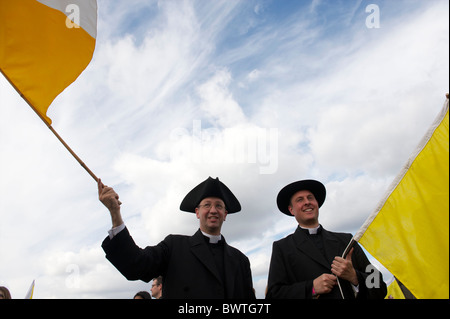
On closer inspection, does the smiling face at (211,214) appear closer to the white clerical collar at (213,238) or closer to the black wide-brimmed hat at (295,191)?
the white clerical collar at (213,238)

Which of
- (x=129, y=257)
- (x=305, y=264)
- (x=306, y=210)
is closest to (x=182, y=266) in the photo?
(x=129, y=257)

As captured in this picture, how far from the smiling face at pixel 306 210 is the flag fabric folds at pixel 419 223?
45.5 inches

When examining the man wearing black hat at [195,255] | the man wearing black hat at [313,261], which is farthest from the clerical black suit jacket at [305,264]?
the man wearing black hat at [195,255]

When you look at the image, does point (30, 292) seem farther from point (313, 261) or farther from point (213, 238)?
point (313, 261)

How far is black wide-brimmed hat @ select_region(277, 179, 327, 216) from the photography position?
5195mm

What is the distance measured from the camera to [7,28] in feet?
14.2

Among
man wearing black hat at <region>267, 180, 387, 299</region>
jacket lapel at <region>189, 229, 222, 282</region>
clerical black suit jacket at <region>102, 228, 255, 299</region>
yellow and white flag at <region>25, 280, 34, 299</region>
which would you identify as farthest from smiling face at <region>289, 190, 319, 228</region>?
yellow and white flag at <region>25, 280, 34, 299</region>

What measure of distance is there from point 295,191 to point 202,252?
1.68 m

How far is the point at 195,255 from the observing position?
4484 mm

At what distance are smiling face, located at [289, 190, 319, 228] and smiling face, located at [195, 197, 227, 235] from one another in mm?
1095

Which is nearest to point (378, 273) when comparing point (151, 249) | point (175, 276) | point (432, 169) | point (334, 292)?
point (334, 292)

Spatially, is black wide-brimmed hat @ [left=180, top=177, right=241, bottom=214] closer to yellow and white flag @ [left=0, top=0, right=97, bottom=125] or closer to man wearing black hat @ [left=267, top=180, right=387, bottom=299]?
man wearing black hat @ [left=267, top=180, right=387, bottom=299]
